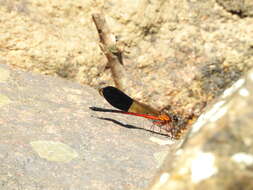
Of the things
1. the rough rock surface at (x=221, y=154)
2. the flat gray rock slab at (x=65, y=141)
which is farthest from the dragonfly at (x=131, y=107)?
the rough rock surface at (x=221, y=154)

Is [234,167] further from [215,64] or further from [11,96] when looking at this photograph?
[215,64]

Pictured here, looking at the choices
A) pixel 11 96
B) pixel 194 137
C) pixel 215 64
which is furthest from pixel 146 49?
pixel 194 137

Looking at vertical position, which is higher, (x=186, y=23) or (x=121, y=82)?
(x=186, y=23)

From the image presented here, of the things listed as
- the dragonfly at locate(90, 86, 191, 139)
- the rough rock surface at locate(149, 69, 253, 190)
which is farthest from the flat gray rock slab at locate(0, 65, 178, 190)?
the rough rock surface at locate(149, 69, 253, 190)

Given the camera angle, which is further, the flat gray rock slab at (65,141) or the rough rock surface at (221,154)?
the flat gray rock slab at (65,141)

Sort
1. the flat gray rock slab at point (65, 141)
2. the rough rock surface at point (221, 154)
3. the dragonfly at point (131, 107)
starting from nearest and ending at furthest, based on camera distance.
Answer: the rough rock surface at point (221, 154) < the flat gray rock slab at point (65, 141) < the dragonfly at point (131, 107)

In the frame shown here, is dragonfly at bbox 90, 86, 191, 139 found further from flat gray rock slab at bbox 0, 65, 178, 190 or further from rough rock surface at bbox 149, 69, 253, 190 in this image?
rough rock surface at bbox 149, 69, 253, 190

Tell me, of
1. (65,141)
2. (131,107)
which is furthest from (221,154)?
(131,107)

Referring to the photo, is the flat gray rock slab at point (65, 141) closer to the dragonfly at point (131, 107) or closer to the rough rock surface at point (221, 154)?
the dragonfly at point (131, 107)

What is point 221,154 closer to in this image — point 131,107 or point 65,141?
point 65,141
